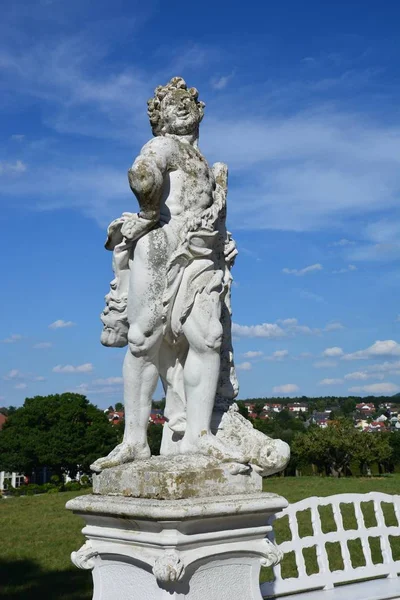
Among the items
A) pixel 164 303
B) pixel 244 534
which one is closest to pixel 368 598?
pixel 244 534

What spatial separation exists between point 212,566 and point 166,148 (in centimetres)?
265

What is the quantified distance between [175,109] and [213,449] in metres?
2.38

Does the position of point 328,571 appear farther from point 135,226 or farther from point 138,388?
point 135,226

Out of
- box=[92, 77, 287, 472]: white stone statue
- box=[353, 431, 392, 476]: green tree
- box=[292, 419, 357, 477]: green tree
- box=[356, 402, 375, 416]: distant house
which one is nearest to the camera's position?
box=[92, 77, 287, 472]: white stone statue

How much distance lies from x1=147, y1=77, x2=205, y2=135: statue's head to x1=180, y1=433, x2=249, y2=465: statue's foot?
2.15 m

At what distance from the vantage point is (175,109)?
4.80 meters

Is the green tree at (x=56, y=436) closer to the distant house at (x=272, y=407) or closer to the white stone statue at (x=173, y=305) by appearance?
the white stone statue at (x=173, y=305)

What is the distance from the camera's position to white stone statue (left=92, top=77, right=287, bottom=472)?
4.31 metres

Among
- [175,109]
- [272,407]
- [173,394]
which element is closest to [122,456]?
[173,394]

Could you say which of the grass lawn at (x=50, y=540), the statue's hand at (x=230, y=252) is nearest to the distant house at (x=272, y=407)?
the grass lawn at (x=50, y=540)

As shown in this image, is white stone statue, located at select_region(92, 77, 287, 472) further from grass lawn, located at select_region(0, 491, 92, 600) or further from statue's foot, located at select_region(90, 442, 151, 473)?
grass lawn, located at select_region(0, 491, 92, 600)

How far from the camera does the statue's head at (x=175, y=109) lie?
480cm

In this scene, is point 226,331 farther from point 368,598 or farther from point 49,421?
point 49,421

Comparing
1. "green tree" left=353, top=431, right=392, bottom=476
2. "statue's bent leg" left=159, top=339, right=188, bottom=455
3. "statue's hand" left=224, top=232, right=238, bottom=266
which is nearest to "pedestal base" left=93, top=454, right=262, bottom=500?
"statue's bent leg" left=159, top=339, right=188, bottom=455
